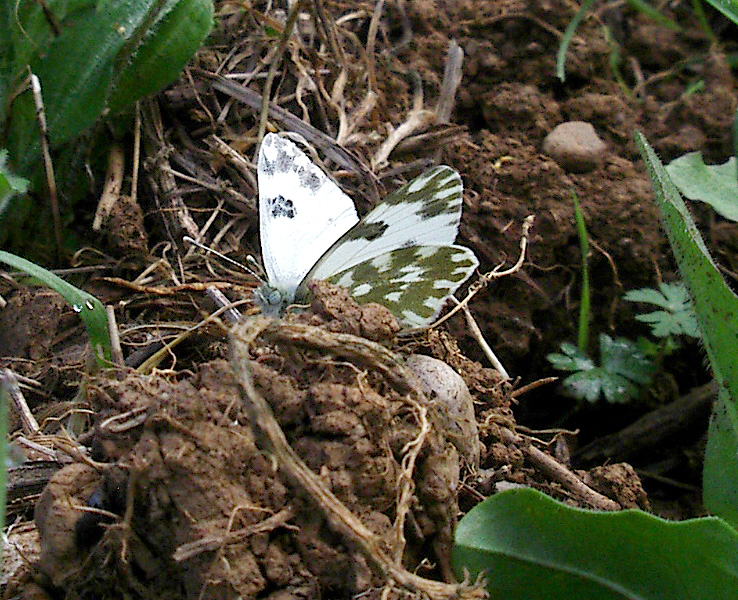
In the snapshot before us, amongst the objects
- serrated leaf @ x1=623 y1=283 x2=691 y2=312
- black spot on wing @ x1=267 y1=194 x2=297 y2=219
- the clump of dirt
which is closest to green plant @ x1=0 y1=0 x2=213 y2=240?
black spot on wing @ x1=267 y1=194 x2=297 y2=219

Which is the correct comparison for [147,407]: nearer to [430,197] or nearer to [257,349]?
[257,349]

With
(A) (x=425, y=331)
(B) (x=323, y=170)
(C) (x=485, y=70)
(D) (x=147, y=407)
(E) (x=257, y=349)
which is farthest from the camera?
(C) (x=485, y=70)

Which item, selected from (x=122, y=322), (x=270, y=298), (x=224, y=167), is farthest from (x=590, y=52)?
(x=122, y=322)

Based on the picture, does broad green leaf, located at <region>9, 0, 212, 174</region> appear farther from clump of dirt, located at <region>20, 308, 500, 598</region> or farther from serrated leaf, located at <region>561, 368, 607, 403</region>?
serrated leaf, located at <region>561, 368, 607, 403</region>

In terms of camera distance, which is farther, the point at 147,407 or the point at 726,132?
the point at 726,132

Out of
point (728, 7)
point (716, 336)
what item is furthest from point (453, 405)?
point (728, 7)

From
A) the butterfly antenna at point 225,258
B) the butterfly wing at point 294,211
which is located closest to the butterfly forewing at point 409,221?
the butterfly wing at point 294,211
